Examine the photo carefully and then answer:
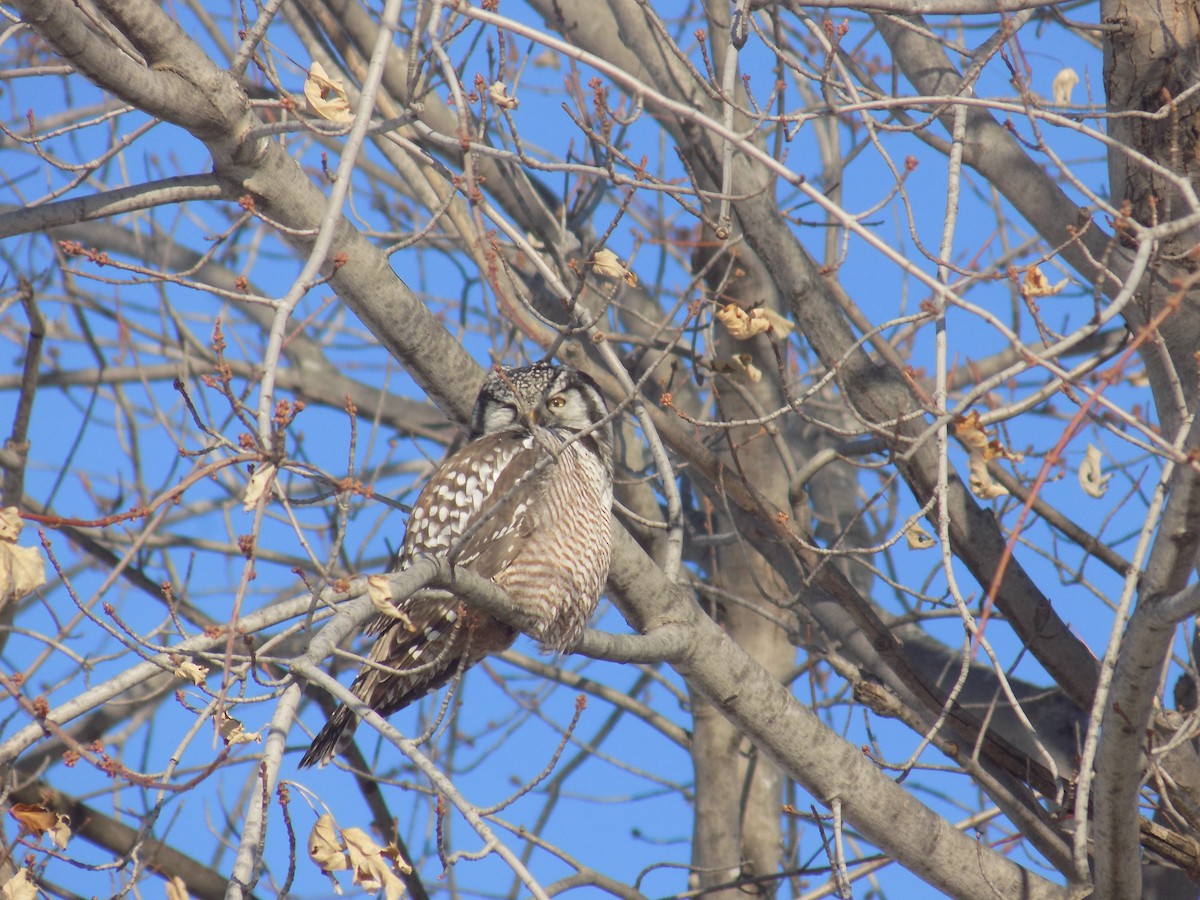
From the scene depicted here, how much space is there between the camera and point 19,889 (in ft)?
8.54

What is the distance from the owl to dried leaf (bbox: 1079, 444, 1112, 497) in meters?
1.57

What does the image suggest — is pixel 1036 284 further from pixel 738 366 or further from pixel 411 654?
pixel 411 654

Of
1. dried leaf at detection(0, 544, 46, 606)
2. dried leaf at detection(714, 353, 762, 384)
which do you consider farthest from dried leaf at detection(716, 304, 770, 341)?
dried leaf at detection(0, 544, 46, 606)

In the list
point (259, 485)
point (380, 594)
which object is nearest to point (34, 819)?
point (380, 594)

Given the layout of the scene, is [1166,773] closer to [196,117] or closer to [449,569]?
[449,569]

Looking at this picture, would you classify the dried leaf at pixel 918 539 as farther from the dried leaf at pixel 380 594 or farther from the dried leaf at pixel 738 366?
the dried leaf at pixel 380 594

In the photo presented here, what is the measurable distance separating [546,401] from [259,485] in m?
2.73

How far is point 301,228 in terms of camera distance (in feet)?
→ 11.3

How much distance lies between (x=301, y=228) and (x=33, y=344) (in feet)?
6.64

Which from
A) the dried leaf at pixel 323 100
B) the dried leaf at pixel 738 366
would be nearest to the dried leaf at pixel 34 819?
the dried leaf at pixel 323 100

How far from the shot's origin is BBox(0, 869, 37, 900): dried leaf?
102 inches

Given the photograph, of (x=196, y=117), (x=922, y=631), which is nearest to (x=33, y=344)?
(x=196, y=117)

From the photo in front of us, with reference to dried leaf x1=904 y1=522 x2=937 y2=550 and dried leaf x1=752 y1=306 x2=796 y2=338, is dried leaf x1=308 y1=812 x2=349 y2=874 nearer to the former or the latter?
dried leaf x1=904 y1=522 x2=937 y2=550

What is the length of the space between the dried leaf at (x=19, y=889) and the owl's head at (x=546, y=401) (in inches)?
92.9
